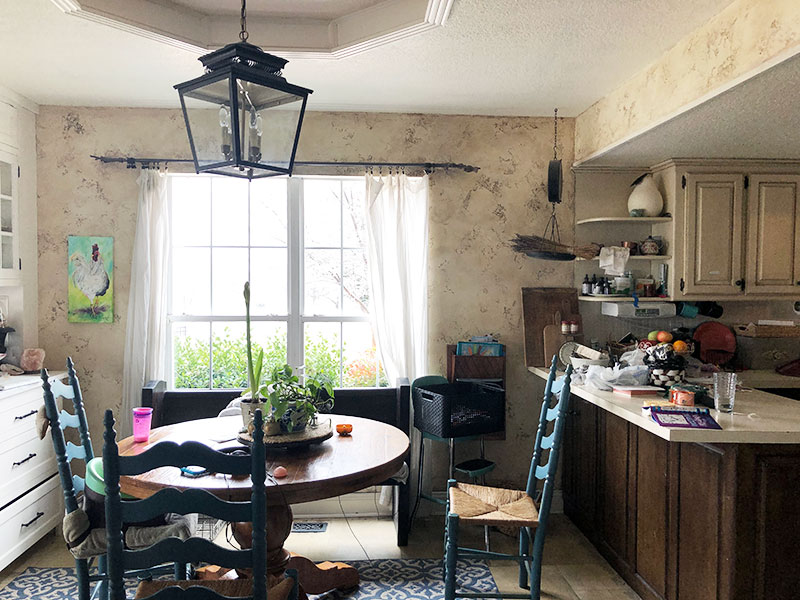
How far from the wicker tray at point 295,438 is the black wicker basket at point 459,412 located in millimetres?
992

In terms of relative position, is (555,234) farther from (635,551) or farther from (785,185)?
(635,551)

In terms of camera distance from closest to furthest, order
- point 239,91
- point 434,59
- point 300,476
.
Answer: point 239,91
point 300,476
point 434,59

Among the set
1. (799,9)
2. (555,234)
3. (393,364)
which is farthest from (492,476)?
(799,9)

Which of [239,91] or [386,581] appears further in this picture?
[386,581]

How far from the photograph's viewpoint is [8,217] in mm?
3455

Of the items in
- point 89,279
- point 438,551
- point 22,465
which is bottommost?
point 438,551

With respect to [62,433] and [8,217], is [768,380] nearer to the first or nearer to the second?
[62,433]

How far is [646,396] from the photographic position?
2857 millimetres

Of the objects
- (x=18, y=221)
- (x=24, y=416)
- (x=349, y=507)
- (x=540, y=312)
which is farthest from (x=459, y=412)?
(x=18, y=221)

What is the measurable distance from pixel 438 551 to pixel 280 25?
2.80 meters

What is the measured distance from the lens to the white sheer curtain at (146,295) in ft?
12.0

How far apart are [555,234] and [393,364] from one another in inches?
52.6

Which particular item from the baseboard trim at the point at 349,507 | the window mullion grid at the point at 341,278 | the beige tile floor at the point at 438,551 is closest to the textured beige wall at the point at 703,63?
the window mullion grid at the point at 341,278

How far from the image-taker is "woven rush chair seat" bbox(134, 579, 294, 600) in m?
1.86
